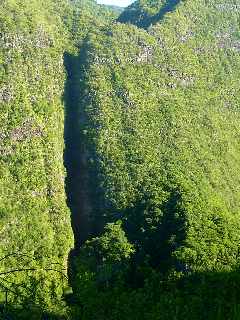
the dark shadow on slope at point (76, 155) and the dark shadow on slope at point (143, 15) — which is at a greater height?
the dark shadow on slope at point (143, 15)

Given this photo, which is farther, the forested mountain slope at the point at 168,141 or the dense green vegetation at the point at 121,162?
the forested mountain slope at the point at 168,141

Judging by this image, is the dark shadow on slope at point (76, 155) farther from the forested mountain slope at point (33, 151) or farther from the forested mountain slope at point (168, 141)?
the forested mountain slope at point (168, 141)

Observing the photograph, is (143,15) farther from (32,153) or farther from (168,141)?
(32,153)

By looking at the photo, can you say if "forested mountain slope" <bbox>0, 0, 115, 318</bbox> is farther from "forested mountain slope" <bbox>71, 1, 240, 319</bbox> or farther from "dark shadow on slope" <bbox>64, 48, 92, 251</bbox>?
"forested mountain slope" <bbox>71, 1, 240, 319</bbox>

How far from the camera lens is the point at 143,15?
156 metres

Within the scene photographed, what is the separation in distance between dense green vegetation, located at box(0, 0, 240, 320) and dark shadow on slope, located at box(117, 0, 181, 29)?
3.49 m

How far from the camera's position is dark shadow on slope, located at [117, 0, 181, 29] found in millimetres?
148050

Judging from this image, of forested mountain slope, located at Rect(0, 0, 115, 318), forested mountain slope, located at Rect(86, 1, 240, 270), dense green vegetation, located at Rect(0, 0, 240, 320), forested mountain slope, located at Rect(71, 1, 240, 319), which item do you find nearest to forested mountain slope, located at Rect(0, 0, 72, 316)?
forested mountain slope, located at Rect(0, 0, 115, 318)

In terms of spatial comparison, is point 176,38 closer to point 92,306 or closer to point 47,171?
point 47,171

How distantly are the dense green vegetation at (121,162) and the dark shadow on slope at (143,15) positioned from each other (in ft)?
11.4

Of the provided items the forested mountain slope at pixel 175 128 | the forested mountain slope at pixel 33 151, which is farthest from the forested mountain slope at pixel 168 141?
the forested mountain slope at pixel 33 151

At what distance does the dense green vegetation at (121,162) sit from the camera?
227 feet

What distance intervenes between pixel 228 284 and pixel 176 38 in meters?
75.6

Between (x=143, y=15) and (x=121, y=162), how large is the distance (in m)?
69.9
